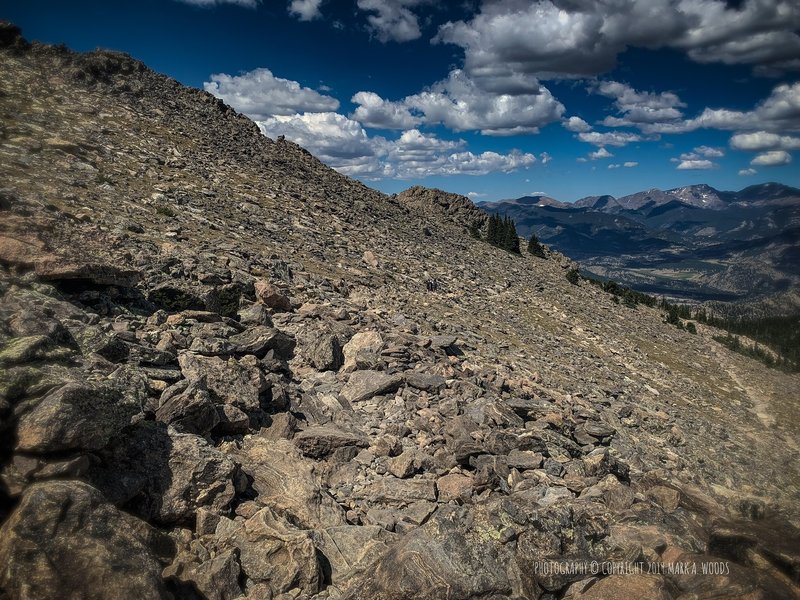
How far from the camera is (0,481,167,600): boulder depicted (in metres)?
6.40

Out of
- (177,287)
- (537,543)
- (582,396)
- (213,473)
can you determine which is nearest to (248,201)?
(177,287)

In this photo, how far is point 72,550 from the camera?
691cm

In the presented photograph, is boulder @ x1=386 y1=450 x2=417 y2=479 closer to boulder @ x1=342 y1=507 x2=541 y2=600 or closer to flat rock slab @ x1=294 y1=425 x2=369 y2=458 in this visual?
flat rock slab @ x1=294 y1=425 x2=369 y2=458

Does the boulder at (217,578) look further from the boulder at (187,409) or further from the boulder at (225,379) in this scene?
the boulder at (225,379)

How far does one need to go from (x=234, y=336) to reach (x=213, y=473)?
31.1 ft

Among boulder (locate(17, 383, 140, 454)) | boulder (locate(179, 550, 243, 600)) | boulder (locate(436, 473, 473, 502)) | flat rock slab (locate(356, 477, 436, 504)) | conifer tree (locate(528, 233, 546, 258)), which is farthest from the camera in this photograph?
conifer tree (locate(528, 233, 546, 258))

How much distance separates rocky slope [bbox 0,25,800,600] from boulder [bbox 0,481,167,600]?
0.10 ft

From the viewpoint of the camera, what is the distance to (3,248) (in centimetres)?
1431

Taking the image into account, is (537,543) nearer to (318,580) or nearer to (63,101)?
(318,580)

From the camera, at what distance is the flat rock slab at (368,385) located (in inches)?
754

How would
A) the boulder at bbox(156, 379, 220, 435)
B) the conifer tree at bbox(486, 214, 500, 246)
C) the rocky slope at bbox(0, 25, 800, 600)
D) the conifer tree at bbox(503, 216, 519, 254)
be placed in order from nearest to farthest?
the rocky slope at bbox(0, 25, 800, 600), the boulder at bbox(156, 379, 220, 435), the conifer tree at bbox(503, 216, 519, 254), the conifer tree at bbox(486, 214, 500, 246)

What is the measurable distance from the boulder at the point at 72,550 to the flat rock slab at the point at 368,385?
11.6m

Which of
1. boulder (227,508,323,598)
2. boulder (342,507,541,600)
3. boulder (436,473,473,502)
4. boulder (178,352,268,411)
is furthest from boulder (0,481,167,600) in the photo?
boulder (436,473,473,502)

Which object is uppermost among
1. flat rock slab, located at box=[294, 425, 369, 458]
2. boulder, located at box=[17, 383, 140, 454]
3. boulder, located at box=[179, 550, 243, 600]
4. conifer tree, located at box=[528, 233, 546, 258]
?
conifer tree, located at box=[528, 233, 546, 258]
